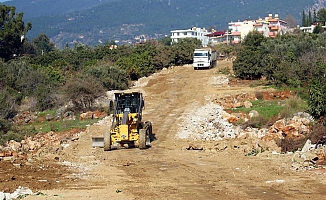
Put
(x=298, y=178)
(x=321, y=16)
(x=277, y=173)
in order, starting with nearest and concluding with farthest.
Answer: (x=298, y=178) → (x=277, y=173) → (x=321, y=16)

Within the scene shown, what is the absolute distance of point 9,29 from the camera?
74250mm

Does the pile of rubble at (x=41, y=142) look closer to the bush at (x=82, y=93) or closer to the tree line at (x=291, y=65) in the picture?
the bush at (x=82, y=93)

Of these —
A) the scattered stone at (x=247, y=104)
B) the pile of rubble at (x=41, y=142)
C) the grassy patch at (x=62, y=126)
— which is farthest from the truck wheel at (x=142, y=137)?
the scattered stone at (x=247, y=104)

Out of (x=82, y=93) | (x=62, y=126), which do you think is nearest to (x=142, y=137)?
(x=62, y=126)

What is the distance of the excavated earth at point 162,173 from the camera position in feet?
42.7

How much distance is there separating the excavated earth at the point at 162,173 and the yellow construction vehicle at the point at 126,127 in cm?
42

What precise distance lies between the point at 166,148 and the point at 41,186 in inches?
355

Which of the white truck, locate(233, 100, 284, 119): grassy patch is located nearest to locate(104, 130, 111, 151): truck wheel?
locate(233, 100, 284, 119): grassy patch

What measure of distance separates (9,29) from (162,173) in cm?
6300

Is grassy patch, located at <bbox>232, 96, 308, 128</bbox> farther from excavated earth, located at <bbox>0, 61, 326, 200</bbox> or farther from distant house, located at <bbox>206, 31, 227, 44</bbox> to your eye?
distant house, located at <bbox>206, 31, 227, 44</bbox>

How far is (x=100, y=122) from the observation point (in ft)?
96.8

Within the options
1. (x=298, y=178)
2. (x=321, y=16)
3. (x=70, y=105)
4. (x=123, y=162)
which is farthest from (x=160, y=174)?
(x=321, y=16)

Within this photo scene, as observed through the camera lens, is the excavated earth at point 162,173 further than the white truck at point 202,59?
No

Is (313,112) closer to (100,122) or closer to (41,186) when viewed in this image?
(100,122)
